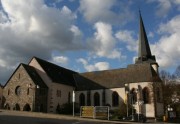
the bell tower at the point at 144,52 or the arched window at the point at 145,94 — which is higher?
the bell tower at the point at 144,52

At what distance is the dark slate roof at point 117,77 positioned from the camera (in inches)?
2409

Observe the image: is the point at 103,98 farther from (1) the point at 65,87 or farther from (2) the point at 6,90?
(2) the point at 6,90

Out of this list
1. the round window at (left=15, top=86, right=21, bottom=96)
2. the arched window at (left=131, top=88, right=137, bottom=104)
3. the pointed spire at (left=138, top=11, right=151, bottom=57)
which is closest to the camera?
the round window at (left=15, top=86, right=21, bottom=96)

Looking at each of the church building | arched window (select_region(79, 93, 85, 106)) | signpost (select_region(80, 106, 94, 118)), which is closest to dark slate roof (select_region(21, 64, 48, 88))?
the church building

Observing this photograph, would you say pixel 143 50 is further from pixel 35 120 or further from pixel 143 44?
pixel 35 120

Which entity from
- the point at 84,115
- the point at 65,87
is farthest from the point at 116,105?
the point at 84,115

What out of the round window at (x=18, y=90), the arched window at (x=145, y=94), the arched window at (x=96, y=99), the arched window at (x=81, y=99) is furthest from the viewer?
the arched window at (x=81, y=99)

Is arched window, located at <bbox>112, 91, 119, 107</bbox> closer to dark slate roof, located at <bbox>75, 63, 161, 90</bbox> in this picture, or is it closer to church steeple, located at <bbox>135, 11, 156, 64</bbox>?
dark slate roof, located at <bbox>75, 63, 161, 90</bbox>

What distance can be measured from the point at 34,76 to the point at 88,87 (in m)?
15.1

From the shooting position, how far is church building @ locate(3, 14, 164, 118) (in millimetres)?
55344

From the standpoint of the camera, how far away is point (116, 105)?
6197 centimetres

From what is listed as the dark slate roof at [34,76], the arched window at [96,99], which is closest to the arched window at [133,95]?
the arched window at [96,99]

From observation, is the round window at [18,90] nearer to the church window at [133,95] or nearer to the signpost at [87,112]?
the signpost at [87,112]

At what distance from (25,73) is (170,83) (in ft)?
104
